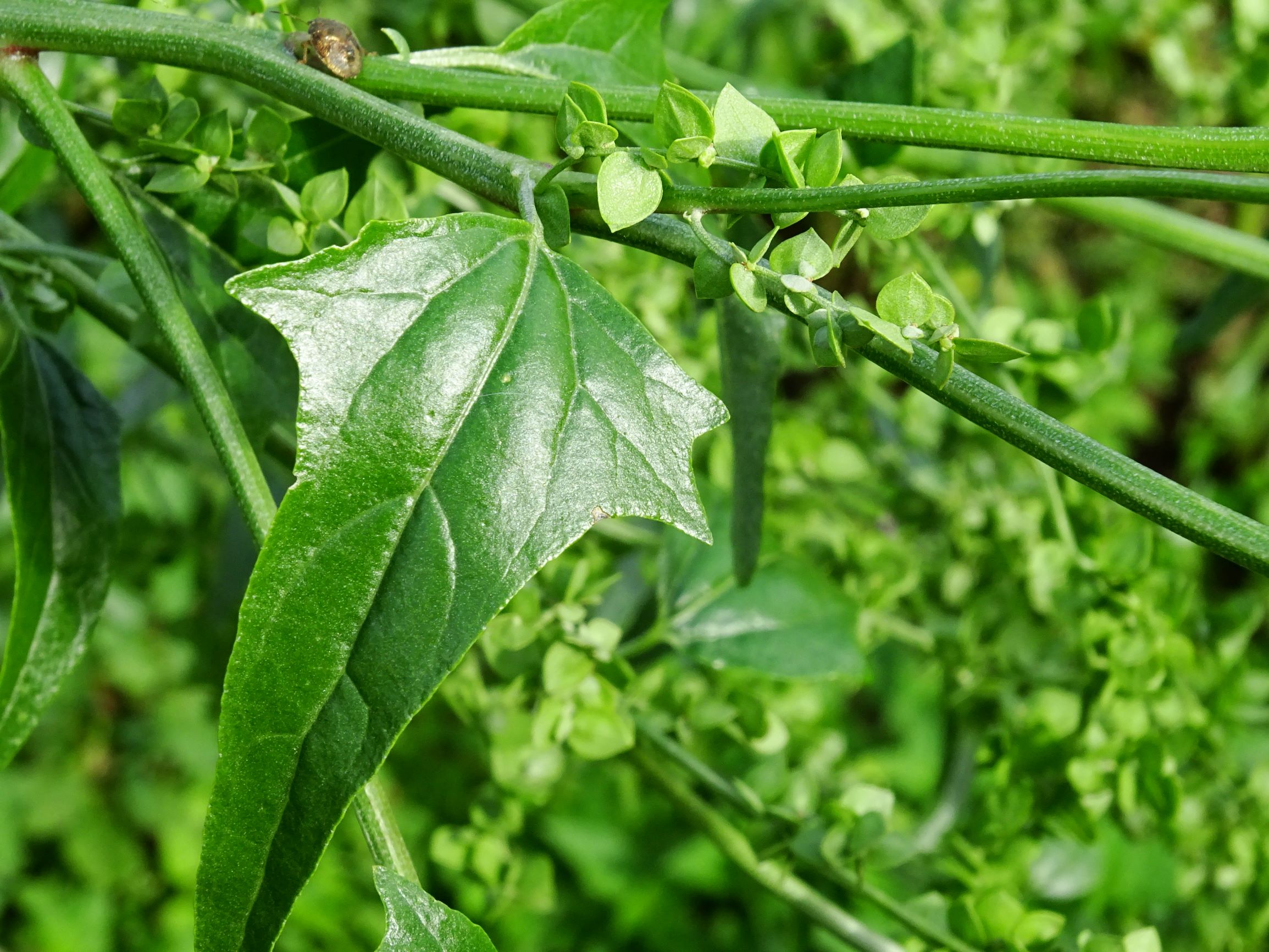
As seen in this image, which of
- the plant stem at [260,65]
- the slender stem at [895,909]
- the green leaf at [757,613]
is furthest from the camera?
the green leaf at [757,613]

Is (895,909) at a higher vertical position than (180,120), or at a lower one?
lower

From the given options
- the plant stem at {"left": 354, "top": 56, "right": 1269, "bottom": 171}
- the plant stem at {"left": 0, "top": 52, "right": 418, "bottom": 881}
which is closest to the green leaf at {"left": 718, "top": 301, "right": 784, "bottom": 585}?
the plant stem at {"left": 354, "top": 56, "right": 1269, "bottom": 171}

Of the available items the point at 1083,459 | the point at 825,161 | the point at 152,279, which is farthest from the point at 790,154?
the point at 152,279

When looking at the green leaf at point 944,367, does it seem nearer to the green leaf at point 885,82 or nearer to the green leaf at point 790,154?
the green leaf at point 790,154

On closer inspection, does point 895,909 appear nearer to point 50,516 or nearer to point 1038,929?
point 1038,929

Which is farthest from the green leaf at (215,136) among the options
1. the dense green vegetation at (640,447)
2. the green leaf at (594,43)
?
the green leaf at (594,43)
